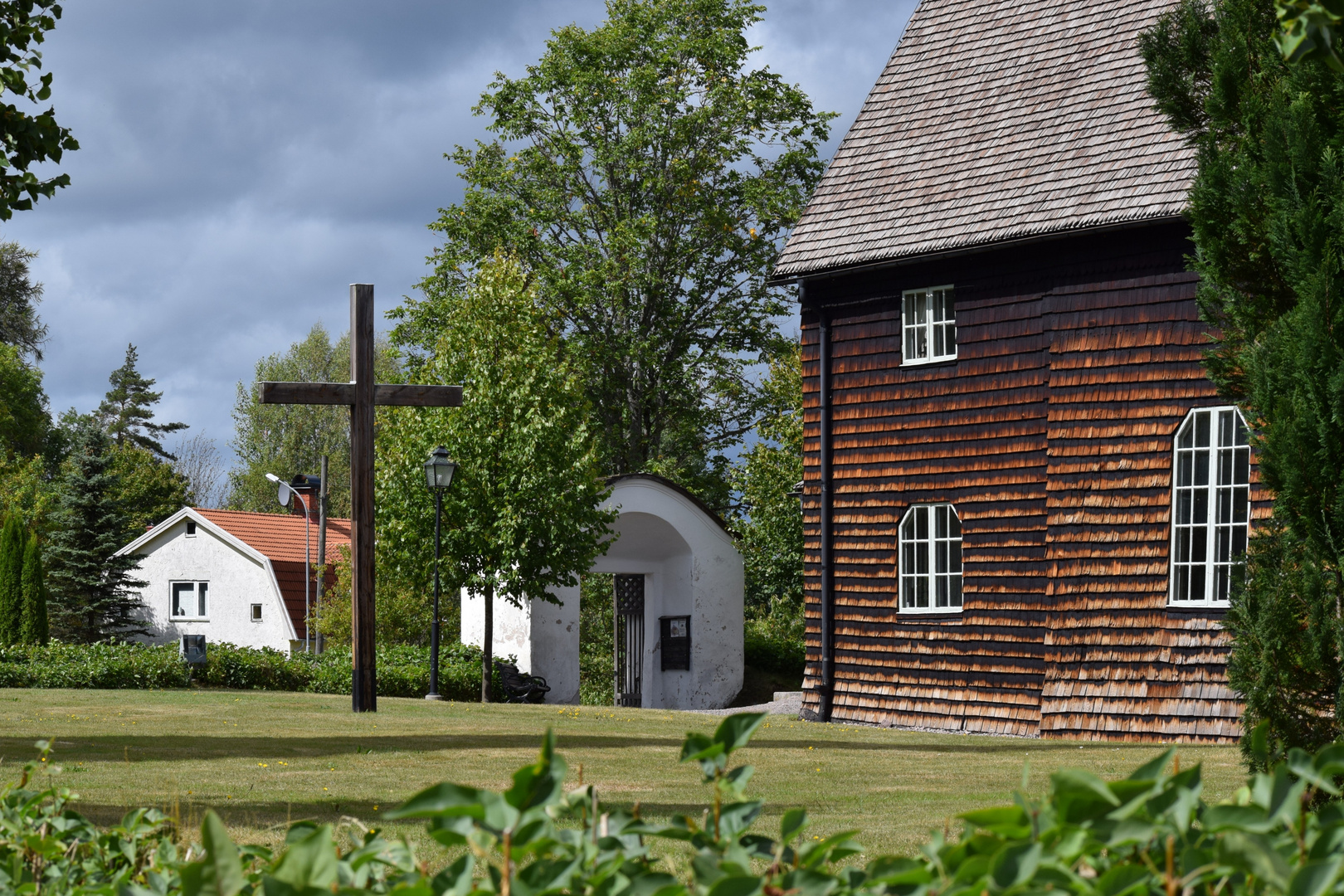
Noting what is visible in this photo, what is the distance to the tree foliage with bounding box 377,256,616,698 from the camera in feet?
75.2

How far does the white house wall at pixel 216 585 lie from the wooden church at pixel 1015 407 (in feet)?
89.9

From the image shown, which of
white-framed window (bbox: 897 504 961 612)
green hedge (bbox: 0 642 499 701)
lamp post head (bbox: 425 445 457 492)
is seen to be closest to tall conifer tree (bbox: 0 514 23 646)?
green hedge (bbox: 0 642 499 701)

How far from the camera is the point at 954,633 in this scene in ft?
54.1

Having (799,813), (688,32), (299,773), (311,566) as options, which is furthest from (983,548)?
(311,566)

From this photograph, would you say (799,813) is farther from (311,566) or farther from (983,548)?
(311,566)

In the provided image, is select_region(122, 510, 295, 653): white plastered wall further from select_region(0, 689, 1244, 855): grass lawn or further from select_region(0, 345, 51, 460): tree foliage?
select_region(0, 689, 1244, 855): grass lawn

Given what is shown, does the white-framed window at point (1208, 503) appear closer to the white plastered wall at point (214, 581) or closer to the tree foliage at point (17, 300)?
the white plastered wall at point (214, 581)

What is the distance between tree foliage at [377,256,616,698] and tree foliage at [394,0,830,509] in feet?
31.4

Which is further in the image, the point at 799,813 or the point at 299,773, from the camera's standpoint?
the point at 299,773

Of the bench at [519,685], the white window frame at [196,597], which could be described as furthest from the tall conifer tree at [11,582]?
the white window frame at [196,597]

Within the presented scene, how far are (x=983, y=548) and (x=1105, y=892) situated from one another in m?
15.1

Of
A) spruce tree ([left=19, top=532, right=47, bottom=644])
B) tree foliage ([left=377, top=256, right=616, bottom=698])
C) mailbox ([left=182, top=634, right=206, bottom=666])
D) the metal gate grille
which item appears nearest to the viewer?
mailbox ([left=182, top=634, right=206, bottom=666])

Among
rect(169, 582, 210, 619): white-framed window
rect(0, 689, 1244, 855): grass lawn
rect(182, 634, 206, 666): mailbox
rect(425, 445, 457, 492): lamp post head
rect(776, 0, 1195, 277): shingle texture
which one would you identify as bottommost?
rect(169, 582, 210, 619): white-framed window

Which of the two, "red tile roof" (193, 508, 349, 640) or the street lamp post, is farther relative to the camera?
"red tile roof" (193, 508, 349, 640)
